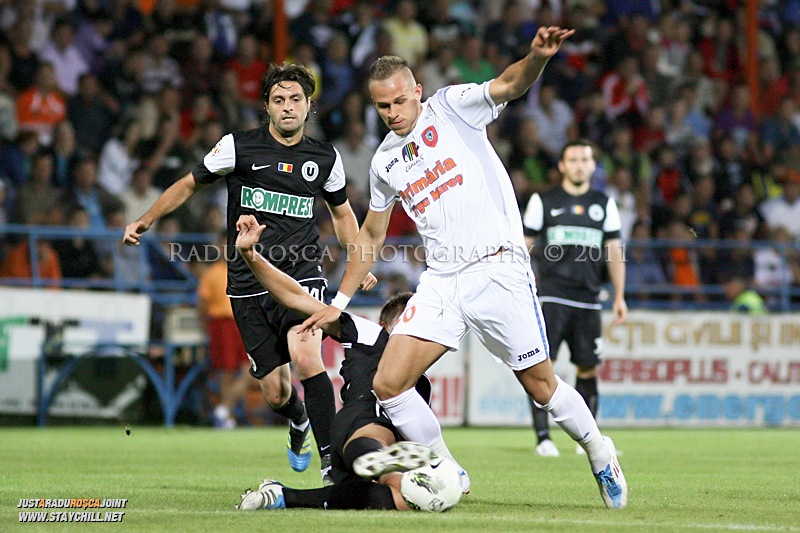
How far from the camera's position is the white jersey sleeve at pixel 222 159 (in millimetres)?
6570

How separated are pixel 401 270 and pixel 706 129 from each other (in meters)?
6.48

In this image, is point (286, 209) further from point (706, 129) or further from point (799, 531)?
point (706, 129)

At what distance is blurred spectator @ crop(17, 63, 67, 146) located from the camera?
13.5 metres

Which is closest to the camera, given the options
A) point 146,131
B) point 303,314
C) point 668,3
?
point 303,314

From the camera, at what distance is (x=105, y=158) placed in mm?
13484

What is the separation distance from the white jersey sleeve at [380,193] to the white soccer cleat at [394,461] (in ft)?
4.89

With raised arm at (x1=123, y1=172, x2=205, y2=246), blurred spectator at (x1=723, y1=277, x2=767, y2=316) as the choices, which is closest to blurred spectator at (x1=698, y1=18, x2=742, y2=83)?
blurred spectator at (x1=723, y1=277, x2=767, y2=316)

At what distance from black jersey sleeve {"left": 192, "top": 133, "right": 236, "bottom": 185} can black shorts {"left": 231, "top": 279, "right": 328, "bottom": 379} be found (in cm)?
82

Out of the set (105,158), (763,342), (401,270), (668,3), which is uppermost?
(668,3)

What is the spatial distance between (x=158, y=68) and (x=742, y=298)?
829 centimetres

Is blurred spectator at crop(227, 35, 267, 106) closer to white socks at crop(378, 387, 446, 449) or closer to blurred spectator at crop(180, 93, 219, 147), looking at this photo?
blurred spectator at crop(180, 93, 219, 147)

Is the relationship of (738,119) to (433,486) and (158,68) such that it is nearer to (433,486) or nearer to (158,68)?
(158,68)

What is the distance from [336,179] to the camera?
686 cm

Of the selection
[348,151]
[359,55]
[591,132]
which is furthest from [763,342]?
[359,55]
